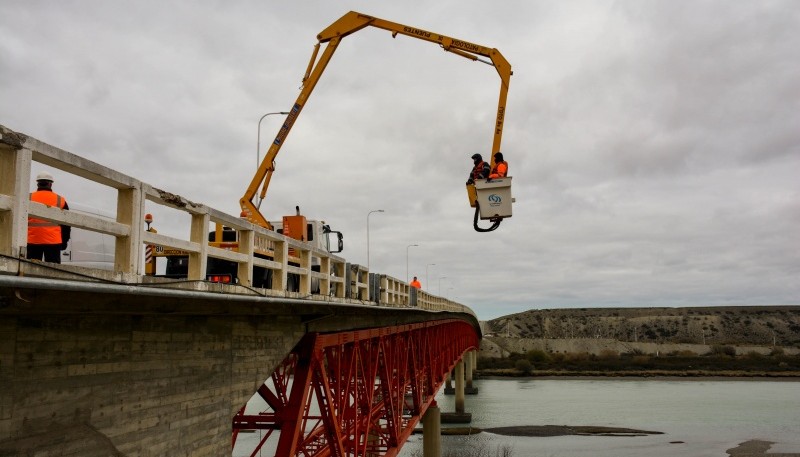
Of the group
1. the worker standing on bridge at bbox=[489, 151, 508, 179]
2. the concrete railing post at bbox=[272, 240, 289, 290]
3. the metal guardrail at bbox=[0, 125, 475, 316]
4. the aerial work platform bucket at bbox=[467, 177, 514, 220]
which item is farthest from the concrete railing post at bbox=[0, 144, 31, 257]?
the worker standing on bridge at bbox=[489, 151, 508, 179]

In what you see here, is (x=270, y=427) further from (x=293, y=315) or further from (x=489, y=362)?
(x=489, y=362)

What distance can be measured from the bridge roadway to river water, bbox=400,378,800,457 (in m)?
31.7

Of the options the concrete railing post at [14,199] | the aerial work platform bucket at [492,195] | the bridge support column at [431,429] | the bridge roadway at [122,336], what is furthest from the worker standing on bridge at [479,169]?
the bridge support column at [431,429]

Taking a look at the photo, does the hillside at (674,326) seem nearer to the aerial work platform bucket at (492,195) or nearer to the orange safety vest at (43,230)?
the aerial work platform bucket at (492,195)

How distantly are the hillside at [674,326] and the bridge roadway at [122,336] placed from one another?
554 feet

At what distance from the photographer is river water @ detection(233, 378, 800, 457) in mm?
40431

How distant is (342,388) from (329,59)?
40.9 ft

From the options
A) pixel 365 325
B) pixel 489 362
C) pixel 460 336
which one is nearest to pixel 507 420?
pixel 460 336

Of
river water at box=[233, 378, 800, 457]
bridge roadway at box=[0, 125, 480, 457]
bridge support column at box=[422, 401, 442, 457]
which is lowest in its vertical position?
river water at box=[233, 378, 800, 457]

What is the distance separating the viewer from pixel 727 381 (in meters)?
90.6

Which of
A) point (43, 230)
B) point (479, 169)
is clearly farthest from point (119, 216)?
point (479, 169)

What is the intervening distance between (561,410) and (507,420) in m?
9.06

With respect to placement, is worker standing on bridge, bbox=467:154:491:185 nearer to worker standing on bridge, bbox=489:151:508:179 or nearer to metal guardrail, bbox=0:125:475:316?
worker standing on bridge, bbox=489:151:508:179

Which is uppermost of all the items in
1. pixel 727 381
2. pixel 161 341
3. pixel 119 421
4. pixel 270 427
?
pixel 161 341
